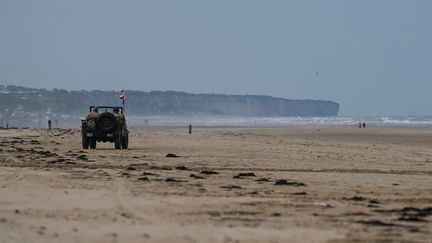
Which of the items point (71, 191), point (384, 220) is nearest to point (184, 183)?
point (71, 191)

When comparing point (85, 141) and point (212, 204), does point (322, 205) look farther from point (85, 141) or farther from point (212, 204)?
point (85, 141)

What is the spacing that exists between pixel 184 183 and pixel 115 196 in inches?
102

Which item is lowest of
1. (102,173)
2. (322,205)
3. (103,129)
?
(102,173)

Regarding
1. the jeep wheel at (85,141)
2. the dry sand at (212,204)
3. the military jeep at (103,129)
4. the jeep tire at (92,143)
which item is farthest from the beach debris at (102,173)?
the jeep tire at (92,143)

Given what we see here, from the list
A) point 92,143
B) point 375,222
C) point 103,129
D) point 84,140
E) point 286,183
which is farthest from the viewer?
point 92,143

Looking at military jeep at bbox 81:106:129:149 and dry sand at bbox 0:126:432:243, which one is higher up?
military jeep at bbox 81:106:129:149

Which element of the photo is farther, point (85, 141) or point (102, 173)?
point (85, 141)

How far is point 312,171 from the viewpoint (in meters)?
18.2

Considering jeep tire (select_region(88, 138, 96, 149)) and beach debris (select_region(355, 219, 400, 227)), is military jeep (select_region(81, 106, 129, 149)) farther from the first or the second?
beach debris (select_region(355, 219, 400, 227))

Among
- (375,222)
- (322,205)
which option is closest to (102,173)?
(322,205)

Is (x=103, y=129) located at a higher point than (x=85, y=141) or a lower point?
higher

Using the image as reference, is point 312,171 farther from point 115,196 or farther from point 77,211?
point 77,211

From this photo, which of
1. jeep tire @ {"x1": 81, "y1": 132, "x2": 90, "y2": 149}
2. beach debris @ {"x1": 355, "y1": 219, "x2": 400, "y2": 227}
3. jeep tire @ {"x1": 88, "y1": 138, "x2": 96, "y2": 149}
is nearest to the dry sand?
beach debris @ {"x1": 355, "y1": 219, "x2": 400, "y2": 227}

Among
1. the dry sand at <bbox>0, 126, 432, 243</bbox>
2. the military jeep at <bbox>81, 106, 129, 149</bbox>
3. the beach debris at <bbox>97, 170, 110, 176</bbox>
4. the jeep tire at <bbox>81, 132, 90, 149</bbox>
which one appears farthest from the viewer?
the jeep tire at <bbox>81, 132, 90, 149</bbox>
